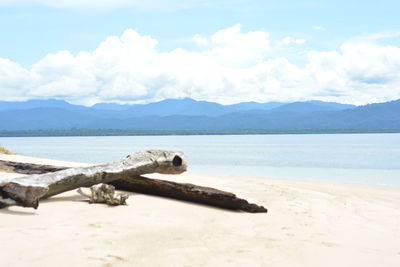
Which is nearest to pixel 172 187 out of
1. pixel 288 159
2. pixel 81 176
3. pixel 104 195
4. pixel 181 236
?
pixel 104 195

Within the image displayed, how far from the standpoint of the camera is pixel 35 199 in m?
6.11

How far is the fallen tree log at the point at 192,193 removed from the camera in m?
7.80

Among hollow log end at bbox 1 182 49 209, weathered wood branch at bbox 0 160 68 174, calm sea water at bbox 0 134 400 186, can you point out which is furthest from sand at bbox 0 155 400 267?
calm sea water at bbox 0 134 400 186

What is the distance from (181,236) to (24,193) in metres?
2.23

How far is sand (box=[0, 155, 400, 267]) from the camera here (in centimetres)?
463

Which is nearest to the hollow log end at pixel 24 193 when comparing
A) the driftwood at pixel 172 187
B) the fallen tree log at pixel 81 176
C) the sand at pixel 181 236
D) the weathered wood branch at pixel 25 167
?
the fallen tree log at pixel 81 176

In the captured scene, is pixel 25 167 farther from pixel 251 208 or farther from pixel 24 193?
pixel 251 208

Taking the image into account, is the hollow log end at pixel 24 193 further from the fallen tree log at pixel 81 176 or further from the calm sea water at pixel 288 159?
the calm sea water at pixel 288 159

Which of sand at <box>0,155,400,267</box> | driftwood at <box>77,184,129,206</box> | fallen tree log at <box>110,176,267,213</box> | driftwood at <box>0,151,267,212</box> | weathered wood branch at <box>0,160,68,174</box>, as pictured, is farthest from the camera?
weathered wood branch at <box>0,160,68,174</box>

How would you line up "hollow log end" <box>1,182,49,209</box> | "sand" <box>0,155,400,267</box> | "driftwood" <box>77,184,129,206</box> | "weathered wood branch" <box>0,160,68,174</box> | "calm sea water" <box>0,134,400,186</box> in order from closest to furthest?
"sand" <box>0,155,400,267</box> → "hollow log end" <box>1,182,49,209</box> → "driftwood" <box>77,184,129,206</box> → "weathered wood branch" <box>0,160,68,174</box> → "calm sea water" <box>0,134,400,186</box>

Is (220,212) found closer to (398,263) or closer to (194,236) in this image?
(194,236)

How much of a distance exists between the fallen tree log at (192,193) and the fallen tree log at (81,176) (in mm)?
306

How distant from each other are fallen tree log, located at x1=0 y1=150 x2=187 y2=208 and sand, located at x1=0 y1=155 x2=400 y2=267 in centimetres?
19

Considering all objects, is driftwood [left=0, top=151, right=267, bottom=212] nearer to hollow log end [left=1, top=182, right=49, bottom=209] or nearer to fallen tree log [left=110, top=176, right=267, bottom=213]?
fallen tree log [left=110, top=176, right=267, bottom=213]
